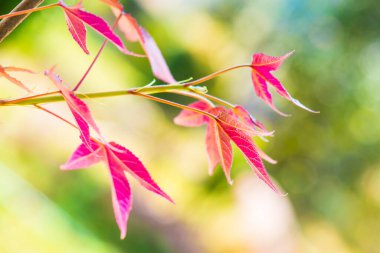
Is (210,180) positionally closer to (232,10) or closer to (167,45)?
(167,45)

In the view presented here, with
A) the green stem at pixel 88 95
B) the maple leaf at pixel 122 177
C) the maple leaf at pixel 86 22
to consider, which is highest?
the maple leaf at pixel 86 22

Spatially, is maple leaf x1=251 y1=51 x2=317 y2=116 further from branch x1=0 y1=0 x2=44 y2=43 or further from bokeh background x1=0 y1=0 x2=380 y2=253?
bokeh background x1=0 y1=0 x2=380 y2=253

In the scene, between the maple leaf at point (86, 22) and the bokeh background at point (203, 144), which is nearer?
the maple leaf at point (86, 22)

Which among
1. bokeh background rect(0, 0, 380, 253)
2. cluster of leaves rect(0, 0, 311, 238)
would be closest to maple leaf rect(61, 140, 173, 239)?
cluster of leaves rect(0, 0, 311, 238)

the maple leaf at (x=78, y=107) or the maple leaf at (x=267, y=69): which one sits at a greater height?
the maple leaf at (x=267, y=69)

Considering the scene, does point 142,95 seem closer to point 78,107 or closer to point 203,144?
point 78,107

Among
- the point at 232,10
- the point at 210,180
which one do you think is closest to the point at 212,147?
the point at 210,180

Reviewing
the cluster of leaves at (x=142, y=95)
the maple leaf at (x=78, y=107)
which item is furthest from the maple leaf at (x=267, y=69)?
the maple leaf at (x=78, y=107)

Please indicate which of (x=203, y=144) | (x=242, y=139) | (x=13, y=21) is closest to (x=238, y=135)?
(x=242, y=139)

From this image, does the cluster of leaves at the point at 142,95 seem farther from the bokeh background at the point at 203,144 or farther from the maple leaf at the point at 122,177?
the bokeh background at the point at 203,144
